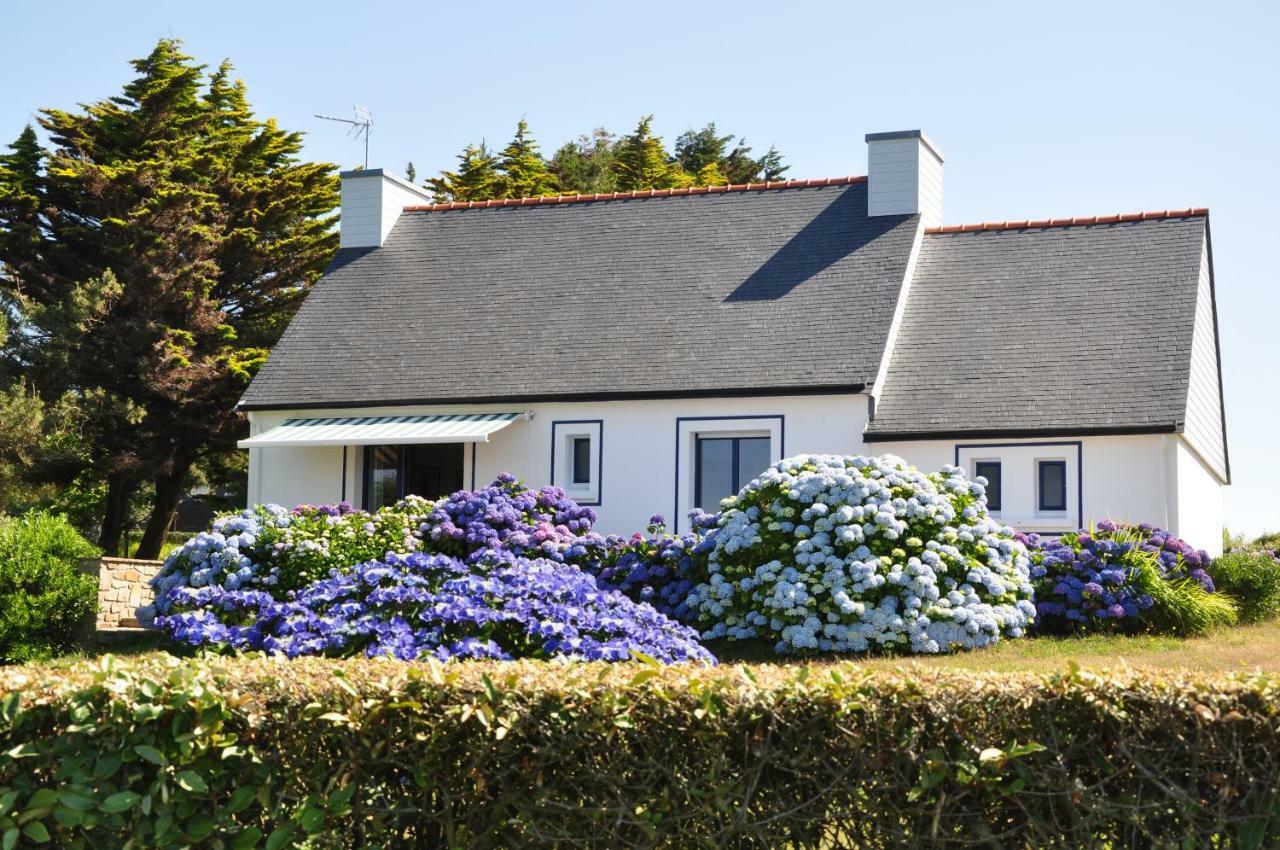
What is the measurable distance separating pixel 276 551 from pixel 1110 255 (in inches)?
530

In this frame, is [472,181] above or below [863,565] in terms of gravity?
above

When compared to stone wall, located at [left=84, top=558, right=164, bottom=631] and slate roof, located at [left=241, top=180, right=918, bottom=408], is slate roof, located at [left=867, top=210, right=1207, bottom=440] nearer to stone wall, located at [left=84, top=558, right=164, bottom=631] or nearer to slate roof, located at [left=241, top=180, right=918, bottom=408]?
slate roof, located at [left=241, top=180, right=918, bottom=408]

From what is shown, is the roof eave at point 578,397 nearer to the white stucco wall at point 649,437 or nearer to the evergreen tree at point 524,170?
the white stucco wall at point 649,437

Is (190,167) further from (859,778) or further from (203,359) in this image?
(859,778)

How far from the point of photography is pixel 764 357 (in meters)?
21.5

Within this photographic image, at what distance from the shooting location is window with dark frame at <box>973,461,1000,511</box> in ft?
65.3

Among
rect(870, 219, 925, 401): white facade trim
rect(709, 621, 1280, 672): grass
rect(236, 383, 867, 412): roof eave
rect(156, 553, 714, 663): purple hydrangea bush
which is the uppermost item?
rect(870, 219, 925, 401): white facade trim

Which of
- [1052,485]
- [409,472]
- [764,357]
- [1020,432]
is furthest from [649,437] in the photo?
[1052,485]

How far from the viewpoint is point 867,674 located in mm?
6797

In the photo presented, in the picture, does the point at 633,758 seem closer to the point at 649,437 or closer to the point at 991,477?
the point at 991,477

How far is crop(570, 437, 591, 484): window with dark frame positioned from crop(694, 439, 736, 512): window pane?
5.77 feet

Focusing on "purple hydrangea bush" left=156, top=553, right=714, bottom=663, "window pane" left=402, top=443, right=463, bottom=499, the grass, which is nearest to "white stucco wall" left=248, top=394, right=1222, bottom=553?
"window pane" left=402, top=443, right=463, bottom=499

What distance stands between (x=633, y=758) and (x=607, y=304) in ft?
56.8

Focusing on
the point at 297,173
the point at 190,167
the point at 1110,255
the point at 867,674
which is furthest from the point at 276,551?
the point at 297,173
